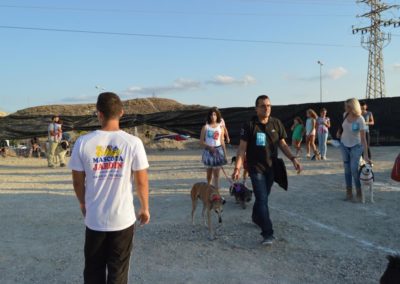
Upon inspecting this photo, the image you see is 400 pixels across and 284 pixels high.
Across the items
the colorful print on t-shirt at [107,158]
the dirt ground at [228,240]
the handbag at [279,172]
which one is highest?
the colorful print on t-shirt at [107,158]

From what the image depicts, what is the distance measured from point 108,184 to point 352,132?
5222 millimetres

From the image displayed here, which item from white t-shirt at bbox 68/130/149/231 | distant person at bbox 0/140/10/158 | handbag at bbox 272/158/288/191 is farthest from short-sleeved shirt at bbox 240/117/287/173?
distant person at bbox 0/140/10/158

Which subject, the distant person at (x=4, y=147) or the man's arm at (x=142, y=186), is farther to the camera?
the distant person at (x=4, y=147)

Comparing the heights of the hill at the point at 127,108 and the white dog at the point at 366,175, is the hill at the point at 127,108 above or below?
above

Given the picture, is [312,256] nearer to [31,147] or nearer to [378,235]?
[378,235]

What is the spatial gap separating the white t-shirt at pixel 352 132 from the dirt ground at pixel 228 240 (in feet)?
3.54

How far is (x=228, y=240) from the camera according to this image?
17.8 ft

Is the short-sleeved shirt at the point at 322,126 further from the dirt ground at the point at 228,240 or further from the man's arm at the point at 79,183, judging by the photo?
the man's arm at the point at 79,183

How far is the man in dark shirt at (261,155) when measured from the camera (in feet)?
16.8

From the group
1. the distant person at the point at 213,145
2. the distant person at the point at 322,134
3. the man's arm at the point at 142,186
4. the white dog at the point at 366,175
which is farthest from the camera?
the distant person at the point at 322,134

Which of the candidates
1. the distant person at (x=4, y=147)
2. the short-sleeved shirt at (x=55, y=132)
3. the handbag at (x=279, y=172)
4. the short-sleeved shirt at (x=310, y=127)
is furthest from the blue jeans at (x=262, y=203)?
the distant person at (x=4, y=147)

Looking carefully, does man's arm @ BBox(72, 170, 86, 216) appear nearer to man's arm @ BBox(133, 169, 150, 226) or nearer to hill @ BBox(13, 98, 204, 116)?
man's arm @ BBox(133, 169, 150, 226)

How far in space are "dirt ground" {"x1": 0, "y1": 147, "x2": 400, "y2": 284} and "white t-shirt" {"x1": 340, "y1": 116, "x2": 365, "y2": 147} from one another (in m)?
1.08

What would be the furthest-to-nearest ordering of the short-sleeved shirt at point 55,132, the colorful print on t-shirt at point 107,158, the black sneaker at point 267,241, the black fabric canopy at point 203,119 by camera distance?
1. the black fabric canopy at point 203,119
2. the short-sleeved shirt at point 55,132
3. the black sneaker at point 267,241
4. the colorful print on t-shirt at point 107,158
